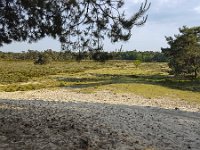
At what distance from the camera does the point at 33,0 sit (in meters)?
12.8

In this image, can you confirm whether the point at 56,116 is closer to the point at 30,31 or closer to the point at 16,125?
the point at 16,125

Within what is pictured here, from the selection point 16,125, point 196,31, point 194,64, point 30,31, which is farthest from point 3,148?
point 196,31

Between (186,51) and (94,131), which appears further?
(186,51)

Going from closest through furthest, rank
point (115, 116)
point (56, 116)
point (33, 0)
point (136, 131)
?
point (33, 0) → point (136, 131) → point (56, 116) → point (115, 116)

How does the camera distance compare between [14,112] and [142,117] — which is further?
[142,117]

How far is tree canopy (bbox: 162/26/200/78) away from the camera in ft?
189

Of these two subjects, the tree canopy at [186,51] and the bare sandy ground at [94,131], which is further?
the tree canopy at [186,51]

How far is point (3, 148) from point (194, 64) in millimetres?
49596

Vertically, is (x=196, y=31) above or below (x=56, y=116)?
above

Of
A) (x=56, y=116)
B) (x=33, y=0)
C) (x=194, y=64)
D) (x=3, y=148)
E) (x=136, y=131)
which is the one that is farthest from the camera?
(x=194, y=64)

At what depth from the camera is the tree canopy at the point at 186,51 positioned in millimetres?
57688

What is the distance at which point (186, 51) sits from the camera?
192 ft

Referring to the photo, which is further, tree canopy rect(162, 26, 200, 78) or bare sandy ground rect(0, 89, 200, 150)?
tree canopy rect(162, 26, 200, 78)

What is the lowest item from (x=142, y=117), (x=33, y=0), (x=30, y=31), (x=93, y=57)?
(x=142, y=117)
